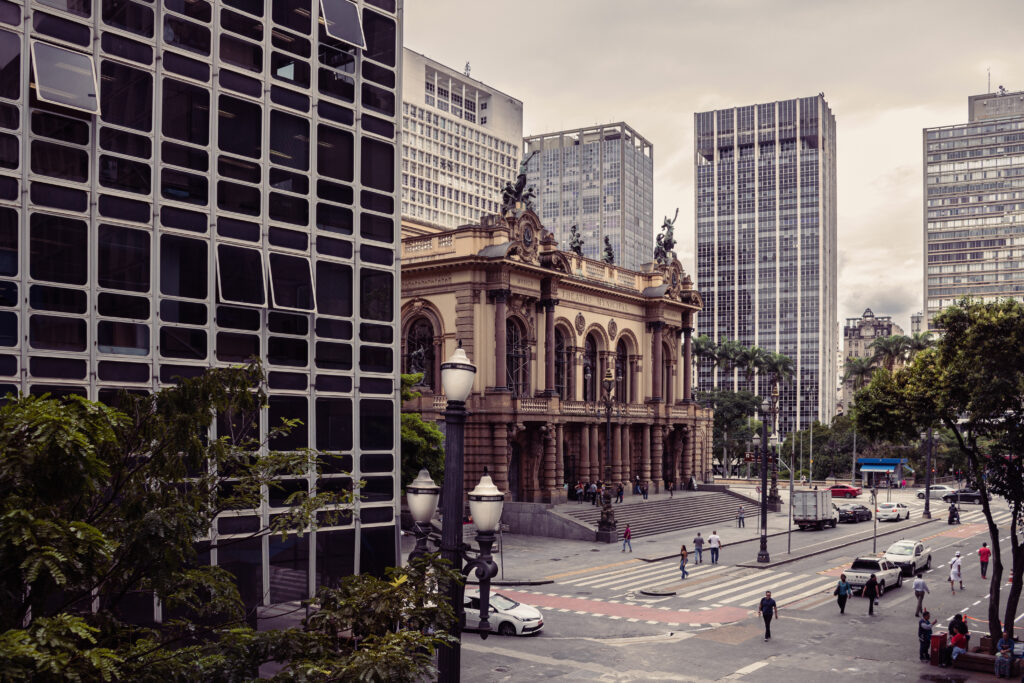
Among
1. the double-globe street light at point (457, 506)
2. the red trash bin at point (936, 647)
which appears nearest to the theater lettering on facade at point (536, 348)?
the red trash bin at point (936, 647)

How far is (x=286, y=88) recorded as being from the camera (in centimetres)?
2344

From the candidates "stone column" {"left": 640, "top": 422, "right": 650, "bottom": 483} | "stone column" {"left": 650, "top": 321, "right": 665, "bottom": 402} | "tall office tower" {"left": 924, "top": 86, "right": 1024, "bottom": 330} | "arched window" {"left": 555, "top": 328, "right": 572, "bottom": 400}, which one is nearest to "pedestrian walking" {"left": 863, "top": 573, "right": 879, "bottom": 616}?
"arched window" {"left": 555, "top": 328, "right": 572, "bottom": 400}

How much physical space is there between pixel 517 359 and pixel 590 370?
9508mm

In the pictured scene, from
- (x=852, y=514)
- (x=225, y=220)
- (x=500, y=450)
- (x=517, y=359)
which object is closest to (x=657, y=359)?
(x=517, y=359)

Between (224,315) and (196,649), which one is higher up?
(224,315)

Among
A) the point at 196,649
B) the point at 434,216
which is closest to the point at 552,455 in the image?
the point at 196,649

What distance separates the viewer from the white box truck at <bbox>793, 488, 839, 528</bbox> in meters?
61.0

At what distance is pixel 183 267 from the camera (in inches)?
844

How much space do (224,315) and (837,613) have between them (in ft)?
80.1

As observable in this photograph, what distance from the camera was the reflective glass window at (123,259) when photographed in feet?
66.0

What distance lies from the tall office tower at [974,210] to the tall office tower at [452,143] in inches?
3359

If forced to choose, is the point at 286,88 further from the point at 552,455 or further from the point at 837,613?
the point at 552,455

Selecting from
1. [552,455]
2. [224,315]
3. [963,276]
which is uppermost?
[963,276]

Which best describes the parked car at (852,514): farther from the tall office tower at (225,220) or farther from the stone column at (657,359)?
the tall office tower at (225,220)
